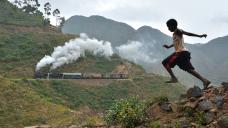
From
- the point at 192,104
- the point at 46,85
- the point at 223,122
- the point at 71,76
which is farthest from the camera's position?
the point at 71,76

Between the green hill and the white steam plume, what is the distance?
1.60 meters

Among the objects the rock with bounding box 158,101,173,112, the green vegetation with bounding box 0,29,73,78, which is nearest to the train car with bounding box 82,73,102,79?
the green vegetation with bounding box 0,29,73,78

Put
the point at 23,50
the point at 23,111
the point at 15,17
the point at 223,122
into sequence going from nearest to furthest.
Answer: the point at 223,122, the point at 23,111, the point at 23,50, the point at 15,17

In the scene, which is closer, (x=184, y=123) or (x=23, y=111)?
(x=184, y=123)

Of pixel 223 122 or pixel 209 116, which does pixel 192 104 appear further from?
pixel 223 122

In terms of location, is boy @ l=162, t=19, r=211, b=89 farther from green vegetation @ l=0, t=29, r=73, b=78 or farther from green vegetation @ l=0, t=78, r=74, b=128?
green vegetation @ l=0, t=29, r=73, b=78

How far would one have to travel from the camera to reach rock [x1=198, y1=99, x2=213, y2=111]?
1084 cm

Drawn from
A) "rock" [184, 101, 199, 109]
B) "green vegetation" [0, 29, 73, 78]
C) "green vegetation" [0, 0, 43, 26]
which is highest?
"green vegetation" [0, 0, 43, 26]

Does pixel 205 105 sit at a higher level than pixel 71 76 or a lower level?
lower

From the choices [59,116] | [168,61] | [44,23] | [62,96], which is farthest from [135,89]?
[168,61]

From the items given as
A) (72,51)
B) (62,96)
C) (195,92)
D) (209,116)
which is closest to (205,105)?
(209,116)

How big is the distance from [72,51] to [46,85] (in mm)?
23819

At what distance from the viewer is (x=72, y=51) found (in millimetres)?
91688

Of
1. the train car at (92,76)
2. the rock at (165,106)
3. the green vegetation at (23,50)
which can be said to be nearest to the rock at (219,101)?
the rock at (165,106)
